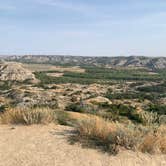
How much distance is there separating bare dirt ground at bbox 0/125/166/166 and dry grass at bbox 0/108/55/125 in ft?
3.43

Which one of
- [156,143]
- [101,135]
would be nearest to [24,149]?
[101,135]

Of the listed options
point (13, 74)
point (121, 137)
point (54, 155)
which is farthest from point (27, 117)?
point (13, 74)

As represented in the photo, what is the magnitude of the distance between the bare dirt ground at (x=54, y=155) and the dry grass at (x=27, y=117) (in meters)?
1.04

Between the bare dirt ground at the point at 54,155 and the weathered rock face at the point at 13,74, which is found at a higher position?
the bare dirt ground at the point at 54,155

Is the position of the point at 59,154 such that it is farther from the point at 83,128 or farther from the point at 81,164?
the point at 83,128

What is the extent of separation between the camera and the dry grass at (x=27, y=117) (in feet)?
27.7

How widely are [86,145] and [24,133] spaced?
1767 mm

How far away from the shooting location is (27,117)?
8.55 metres

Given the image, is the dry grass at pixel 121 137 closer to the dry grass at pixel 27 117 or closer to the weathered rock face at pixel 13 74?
the dry grass at pixel 27 117

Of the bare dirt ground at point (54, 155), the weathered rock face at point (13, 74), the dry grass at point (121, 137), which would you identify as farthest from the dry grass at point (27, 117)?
the weathered rock face at point (13, 74)

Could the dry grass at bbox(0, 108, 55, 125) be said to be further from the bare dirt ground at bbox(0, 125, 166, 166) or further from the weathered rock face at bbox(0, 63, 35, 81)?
the weathered rock face at bbox(0, 63, 35, 81)

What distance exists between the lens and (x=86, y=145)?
6.64m

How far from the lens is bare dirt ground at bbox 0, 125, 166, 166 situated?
576cm

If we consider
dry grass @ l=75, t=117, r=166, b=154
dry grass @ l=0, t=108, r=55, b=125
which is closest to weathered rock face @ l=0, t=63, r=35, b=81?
dry grass @ l=0, t=108, r=55, b=125
